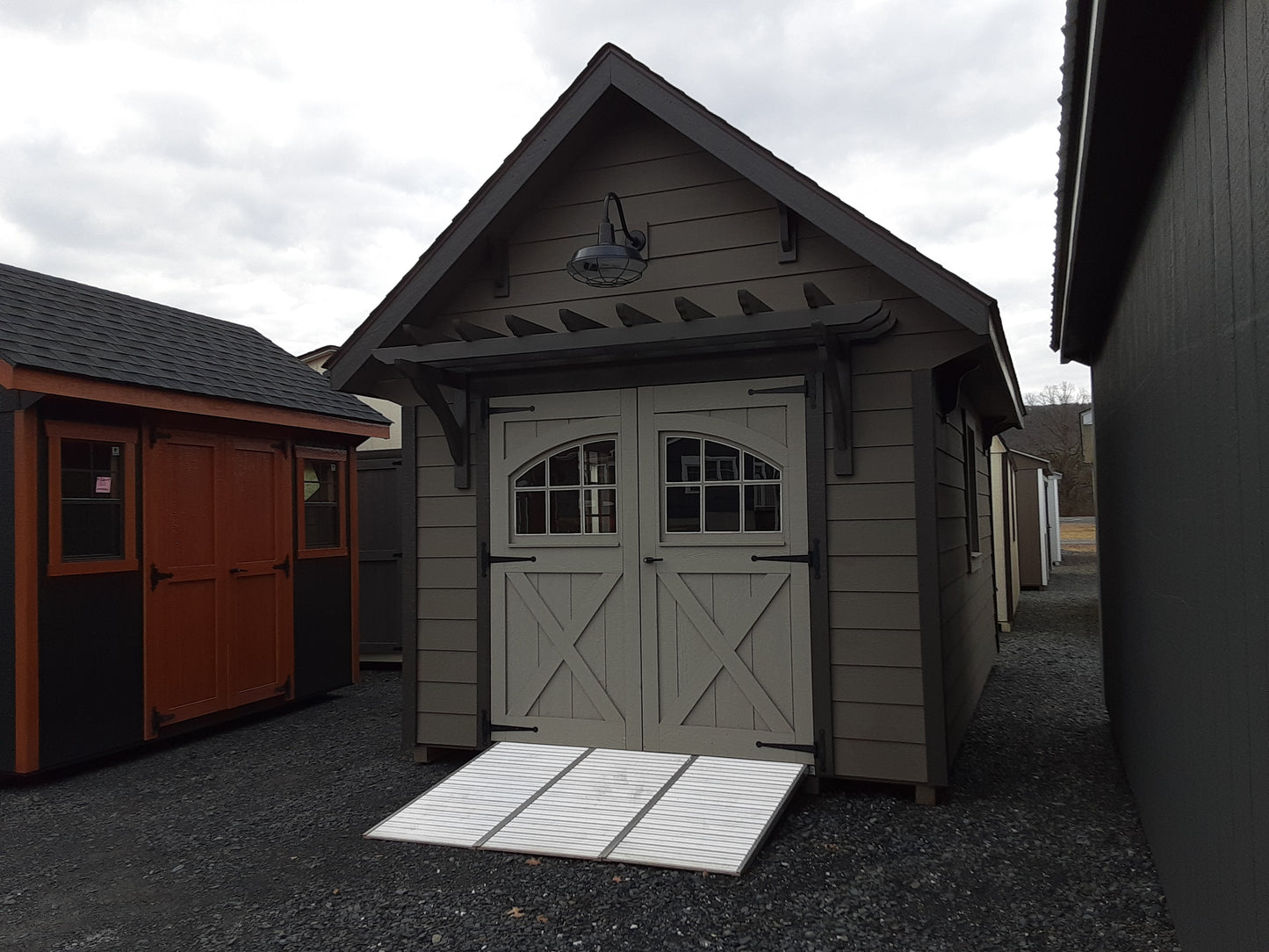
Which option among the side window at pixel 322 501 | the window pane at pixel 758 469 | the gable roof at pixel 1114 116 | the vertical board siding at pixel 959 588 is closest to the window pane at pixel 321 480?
the side window at pixel 322 501

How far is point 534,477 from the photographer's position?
5250 mm

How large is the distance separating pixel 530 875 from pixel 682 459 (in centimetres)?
222

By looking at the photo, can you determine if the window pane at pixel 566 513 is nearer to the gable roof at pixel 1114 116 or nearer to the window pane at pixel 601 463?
the window pane at pixel 601 463

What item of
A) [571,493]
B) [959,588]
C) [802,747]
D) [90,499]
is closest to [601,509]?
[571,493]

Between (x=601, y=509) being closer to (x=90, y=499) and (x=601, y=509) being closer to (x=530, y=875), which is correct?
(x=530, y=875)

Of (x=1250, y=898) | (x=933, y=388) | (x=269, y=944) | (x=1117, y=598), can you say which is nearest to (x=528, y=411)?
(x=933, y=388)

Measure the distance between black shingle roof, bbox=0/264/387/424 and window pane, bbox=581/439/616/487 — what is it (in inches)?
69.4

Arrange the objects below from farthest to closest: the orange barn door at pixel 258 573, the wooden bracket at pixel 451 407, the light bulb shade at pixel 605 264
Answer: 1. the orange barn door at pixel 258 573
2. the wooden bracket at pixel 451 407
3. the light bulb shade at pixel 605 264

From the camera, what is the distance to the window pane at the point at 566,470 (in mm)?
5148

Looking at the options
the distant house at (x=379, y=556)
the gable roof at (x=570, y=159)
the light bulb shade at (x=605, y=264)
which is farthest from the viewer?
the distant house at (x=379, y=556)

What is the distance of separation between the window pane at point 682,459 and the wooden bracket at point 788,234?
107cm

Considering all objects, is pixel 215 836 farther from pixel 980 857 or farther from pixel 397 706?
pixel 980 857

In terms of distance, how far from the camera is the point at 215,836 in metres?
4.18

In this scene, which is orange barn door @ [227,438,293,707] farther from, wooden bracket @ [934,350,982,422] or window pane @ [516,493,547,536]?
wooden bracket @ [934,350,982,422]
